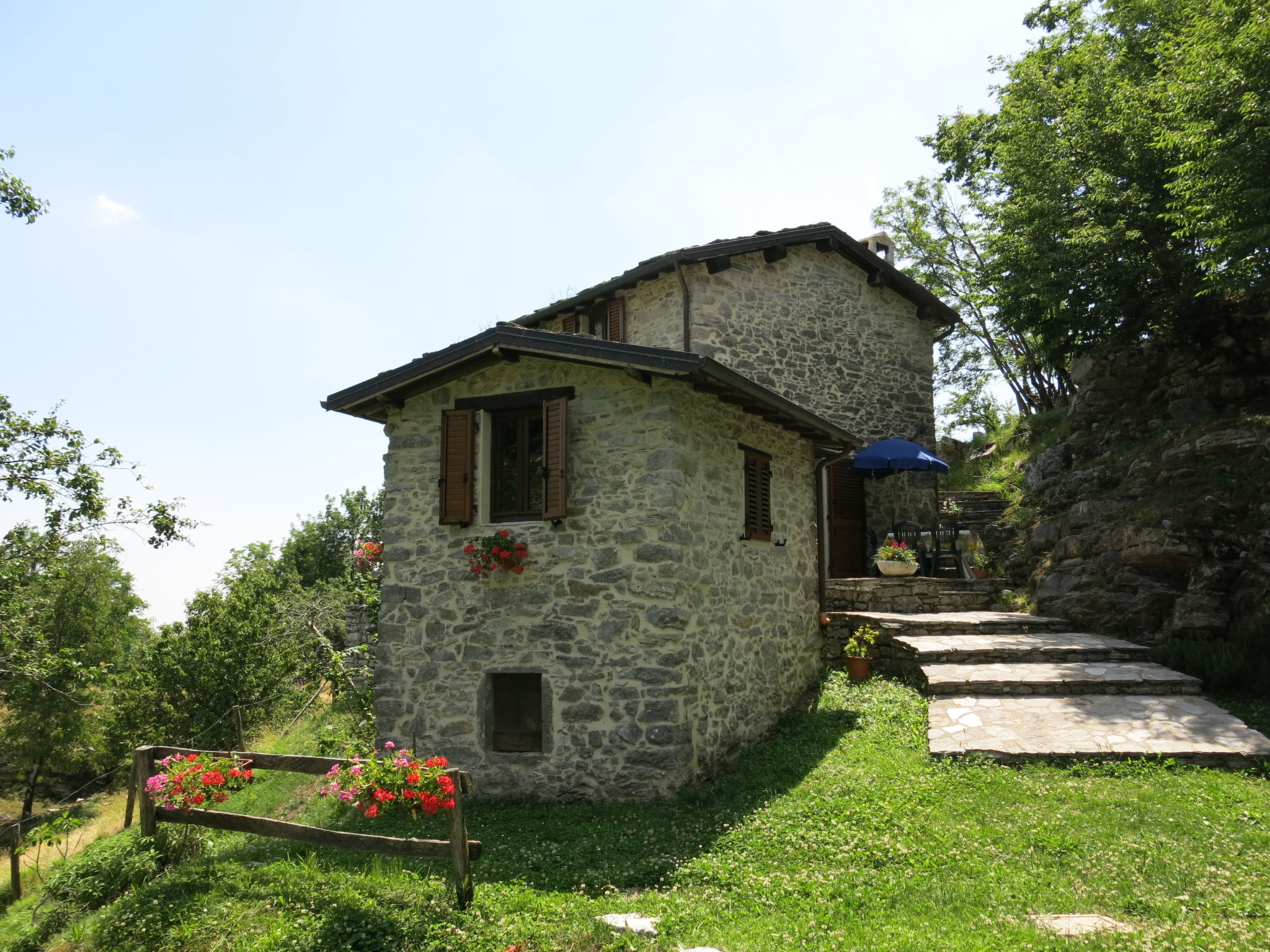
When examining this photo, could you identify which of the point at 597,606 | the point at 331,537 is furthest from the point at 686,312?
the point at 331,537

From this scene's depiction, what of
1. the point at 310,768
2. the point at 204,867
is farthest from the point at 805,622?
the point at 204,867

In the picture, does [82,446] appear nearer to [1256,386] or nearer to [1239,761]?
[1239,761]

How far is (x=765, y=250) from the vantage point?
48.2 ft

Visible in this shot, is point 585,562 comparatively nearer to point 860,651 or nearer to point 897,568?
point 860,651

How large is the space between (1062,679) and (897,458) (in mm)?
6525

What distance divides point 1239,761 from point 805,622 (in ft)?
15.6

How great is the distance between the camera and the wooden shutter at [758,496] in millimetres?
9016

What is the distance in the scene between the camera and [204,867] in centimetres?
623

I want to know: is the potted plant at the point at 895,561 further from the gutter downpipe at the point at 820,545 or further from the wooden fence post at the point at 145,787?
the wooden fence post at the point at 145,787

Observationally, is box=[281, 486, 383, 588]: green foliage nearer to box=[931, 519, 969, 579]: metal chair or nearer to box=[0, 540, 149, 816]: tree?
box=[0, 540, 149, 816]: tree

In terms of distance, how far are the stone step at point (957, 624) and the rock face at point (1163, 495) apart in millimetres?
549

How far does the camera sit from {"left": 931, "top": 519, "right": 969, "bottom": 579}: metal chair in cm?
1433

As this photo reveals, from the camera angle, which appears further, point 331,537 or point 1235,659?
point 331,537

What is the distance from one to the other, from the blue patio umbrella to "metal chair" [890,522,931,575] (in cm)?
117
